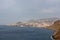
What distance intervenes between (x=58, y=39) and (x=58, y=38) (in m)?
1.60

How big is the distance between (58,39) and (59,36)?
6.87 feet

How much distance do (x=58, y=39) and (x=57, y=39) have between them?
3.60 feet

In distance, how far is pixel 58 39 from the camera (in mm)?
78812

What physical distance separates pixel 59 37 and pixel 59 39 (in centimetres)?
217

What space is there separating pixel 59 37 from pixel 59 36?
A: 94cm

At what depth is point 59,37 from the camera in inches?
3135

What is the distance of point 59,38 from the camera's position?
79.2 m

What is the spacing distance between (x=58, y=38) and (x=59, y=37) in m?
0.93

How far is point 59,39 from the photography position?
77.6 m

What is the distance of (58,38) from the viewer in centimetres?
8038

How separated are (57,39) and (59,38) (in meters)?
1.09

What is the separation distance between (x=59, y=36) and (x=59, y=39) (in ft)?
10.2
